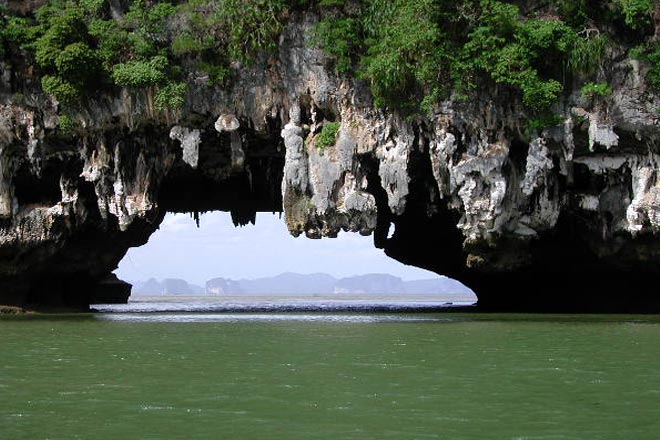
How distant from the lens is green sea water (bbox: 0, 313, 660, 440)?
342 inches

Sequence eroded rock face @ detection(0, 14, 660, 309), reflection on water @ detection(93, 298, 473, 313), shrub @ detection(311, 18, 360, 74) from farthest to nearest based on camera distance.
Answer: reflection on water @ detection(93, 298, 473, 313) → shrub @ detection(311, 18, 360, 74) → eroded rock face @ detection(0, 14, 660, 309)

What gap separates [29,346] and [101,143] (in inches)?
486

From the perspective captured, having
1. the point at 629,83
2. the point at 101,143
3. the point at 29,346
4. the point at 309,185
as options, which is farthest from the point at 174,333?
the point at 629,83

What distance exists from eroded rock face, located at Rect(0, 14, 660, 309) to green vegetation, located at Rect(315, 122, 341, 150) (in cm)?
13

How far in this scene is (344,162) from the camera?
2614 cm

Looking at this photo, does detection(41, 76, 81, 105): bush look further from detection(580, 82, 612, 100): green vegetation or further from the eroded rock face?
detection(580, 82, 612, 100): green vegetation

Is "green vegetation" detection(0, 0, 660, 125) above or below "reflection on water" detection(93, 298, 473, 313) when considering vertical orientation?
above

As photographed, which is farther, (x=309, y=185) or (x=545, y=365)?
(x=309, y=185)

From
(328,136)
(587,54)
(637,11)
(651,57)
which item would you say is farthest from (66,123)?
(651,57)

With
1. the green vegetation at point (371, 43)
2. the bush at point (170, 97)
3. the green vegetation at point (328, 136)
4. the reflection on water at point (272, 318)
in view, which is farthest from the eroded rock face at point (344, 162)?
the reflection on water at point (272, 318)

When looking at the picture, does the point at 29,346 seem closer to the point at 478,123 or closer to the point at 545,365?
the point at 545,365

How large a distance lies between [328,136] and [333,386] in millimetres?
15972

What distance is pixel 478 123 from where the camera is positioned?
25500 millimetres

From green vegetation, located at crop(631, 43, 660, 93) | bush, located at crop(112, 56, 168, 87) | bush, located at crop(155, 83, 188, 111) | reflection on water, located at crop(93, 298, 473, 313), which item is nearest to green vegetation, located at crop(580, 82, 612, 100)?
green vegetation, located at crop(631, 43, 660, 93)
